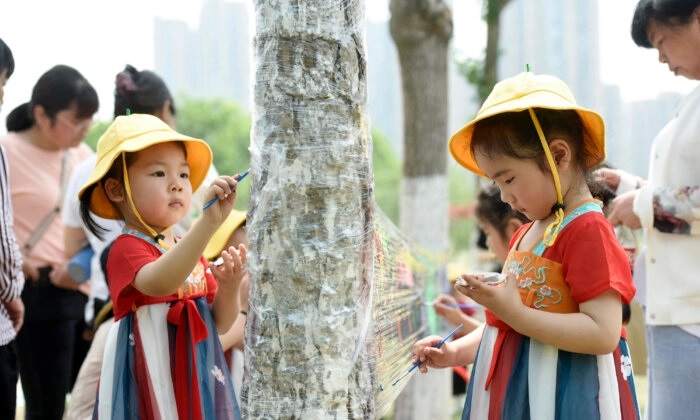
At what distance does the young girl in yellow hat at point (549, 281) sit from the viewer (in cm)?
216

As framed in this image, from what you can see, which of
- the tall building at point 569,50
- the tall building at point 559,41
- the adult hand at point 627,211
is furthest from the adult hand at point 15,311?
the tall building at point 559,41

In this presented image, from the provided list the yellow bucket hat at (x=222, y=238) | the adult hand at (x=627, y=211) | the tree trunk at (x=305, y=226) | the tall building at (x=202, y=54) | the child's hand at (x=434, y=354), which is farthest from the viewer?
the tall building at (x=202, y=54)

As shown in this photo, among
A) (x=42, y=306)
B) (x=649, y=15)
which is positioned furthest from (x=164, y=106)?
(x=649, y=15)

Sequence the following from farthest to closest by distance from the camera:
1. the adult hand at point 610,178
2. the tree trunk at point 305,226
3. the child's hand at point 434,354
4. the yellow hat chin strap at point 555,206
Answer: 1. the adult hand at point 610,178
2. the child's hand at point 434,354
3. the yellow hat chin strap at point 555,206
4. the tree trunk at point 305,226

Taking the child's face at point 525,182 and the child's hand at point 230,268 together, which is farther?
the child's hand at point 230,268

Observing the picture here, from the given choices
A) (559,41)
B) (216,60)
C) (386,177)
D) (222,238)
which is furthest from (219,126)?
(222,238)

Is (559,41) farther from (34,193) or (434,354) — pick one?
(434,354)

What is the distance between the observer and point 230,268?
2613 mm

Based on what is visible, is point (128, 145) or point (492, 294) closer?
point (492, 294)

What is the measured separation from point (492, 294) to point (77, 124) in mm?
2783

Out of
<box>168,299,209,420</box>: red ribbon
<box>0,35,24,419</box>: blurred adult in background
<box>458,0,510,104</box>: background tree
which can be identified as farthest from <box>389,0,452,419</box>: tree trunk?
<box>168,299,209,420</box>: red ribbon

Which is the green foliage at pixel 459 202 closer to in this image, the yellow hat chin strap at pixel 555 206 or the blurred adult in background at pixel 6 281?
the blurred adult in background at pixel 6 281

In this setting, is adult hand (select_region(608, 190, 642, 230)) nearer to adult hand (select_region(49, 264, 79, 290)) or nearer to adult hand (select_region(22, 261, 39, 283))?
adult hand (select_region(49, 264, 79, 290))

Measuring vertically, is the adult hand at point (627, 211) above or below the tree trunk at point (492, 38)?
below
